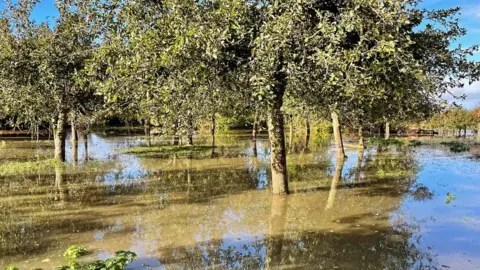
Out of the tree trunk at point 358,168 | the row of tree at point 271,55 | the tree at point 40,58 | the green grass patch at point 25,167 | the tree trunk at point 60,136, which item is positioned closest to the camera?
the row of tree at point 271,55

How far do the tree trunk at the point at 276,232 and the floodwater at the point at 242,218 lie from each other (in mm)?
36

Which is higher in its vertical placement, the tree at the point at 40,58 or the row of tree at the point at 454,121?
the tree at the point at 40,58

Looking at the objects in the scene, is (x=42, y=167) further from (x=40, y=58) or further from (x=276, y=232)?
(x=276, y=232)

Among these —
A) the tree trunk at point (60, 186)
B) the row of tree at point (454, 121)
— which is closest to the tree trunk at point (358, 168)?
the tree trunk at point (60, 186)

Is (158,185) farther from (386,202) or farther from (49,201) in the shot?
(386,202)

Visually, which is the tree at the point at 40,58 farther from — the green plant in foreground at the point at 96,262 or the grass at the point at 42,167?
the green plant in foreground at the point at 96,262

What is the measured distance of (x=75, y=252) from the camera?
7.39 meters

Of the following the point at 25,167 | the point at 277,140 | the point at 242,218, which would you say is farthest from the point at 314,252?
the point at 25,167

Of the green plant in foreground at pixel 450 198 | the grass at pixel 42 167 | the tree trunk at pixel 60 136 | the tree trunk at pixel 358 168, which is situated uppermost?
the tree trunk at pixel 60 136

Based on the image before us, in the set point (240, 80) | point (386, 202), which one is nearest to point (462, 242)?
point (386, 202)

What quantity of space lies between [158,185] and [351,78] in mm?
9099

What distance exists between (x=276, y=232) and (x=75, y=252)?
4325 millimetres

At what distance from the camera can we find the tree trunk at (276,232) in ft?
24.1

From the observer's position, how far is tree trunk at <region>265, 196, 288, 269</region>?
289 inches
